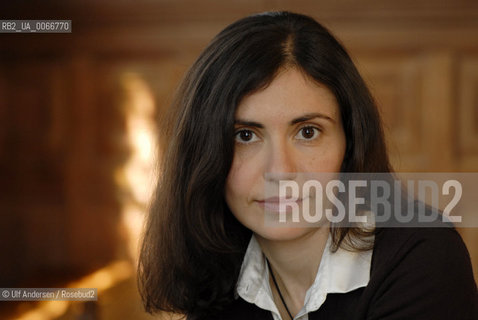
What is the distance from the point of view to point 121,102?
2463mm

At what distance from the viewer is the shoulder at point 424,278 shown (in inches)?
33.4

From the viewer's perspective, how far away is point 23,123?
2.55 m

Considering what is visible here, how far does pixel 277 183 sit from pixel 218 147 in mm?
114

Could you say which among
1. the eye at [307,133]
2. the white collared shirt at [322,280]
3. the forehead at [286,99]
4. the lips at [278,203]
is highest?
the forehead at [286,99]

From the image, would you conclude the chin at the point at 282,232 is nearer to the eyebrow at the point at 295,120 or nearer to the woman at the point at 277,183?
the woman at the point at 277,183

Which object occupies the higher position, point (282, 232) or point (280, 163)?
point (280, 163)

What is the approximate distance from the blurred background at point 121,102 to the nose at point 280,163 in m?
1.38

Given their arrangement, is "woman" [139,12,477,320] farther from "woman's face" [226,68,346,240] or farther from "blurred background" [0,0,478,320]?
"blurred background" [0,0,478,320]

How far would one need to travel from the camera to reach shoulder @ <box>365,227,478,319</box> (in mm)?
847

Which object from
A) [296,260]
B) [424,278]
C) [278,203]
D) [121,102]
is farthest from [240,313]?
[121,102]

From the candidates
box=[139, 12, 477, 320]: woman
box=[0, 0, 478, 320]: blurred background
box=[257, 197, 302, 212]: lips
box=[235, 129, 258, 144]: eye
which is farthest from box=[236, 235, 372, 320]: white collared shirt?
box=[0, 0, 478, 320]: blurred background

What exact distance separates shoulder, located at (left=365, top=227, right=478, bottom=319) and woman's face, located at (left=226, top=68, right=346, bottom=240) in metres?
0.15

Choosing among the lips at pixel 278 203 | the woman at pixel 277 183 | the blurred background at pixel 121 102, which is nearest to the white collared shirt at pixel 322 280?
the woman at pixel 277 183

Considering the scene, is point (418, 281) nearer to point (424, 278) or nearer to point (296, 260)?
point (424, 278)
